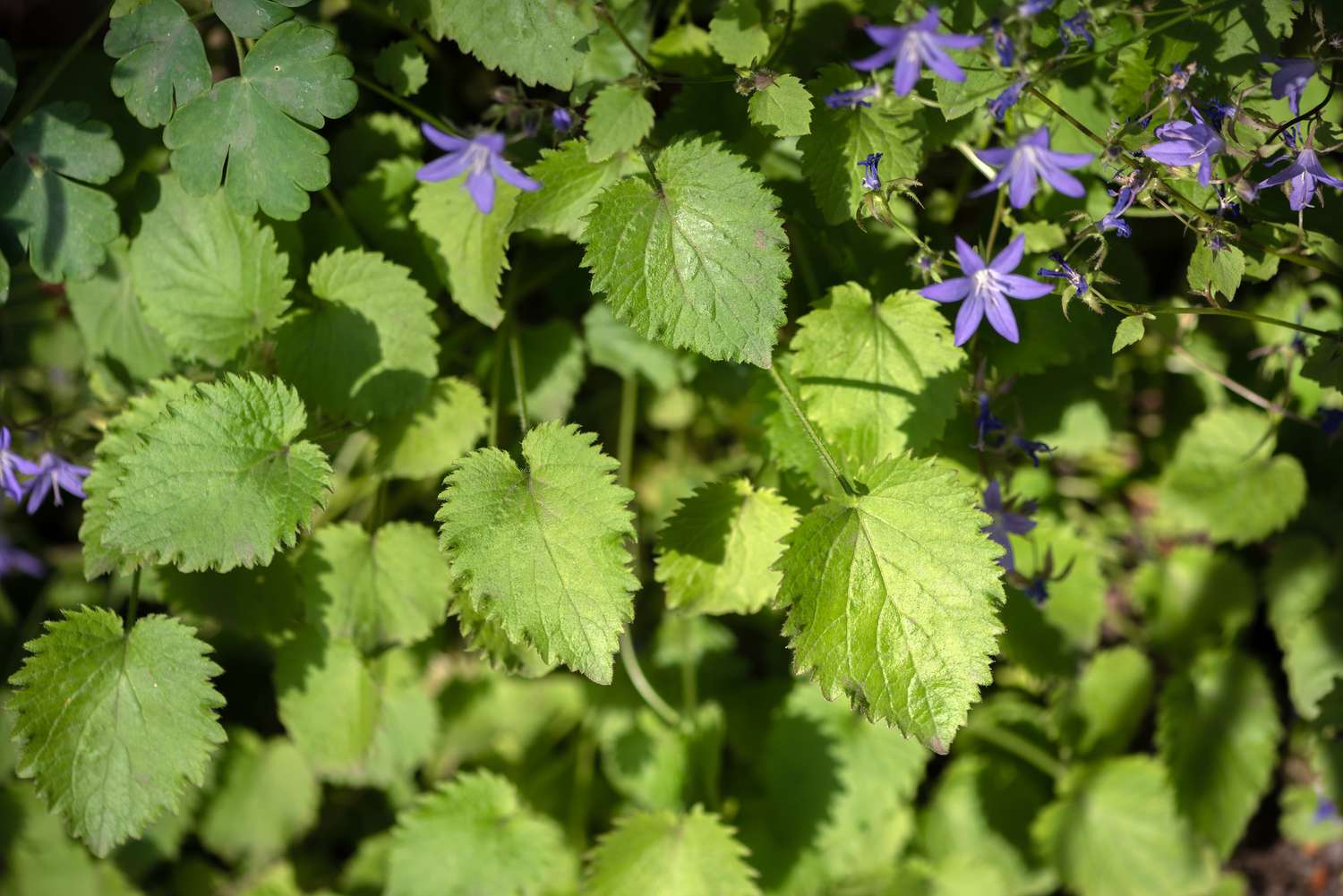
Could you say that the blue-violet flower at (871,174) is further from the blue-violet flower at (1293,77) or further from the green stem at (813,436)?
the blue-violet flower at (1293,77)

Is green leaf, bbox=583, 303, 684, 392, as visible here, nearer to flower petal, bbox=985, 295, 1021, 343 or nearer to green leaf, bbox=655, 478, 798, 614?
green leaf, bbox=655, 478, 798, 614

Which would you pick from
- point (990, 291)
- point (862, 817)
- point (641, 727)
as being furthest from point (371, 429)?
point (862, 817)

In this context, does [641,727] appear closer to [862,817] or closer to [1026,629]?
[862,817]

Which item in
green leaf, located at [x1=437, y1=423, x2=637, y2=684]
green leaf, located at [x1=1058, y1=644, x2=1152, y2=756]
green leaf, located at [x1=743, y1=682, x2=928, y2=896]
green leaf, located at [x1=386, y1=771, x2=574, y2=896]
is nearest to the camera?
green leaf, located at [x1=437, y1=423, x2=637, y2=684]

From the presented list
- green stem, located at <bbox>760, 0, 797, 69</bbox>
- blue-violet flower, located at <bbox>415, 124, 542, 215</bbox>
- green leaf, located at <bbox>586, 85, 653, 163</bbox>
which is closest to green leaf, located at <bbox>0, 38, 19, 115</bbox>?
blue-violet flower, located at <bbox>415, 124, 542, 215</bbox>

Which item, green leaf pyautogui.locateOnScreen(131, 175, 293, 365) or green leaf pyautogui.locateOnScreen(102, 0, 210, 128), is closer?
green leaf pyautogui.locateOnScreen(102, 0, 210, 128)

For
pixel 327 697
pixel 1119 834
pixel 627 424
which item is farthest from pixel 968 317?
pixel 1119 834
